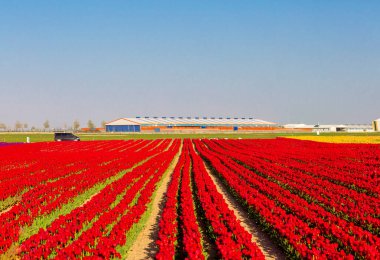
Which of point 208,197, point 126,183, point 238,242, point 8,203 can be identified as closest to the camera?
point 238,242

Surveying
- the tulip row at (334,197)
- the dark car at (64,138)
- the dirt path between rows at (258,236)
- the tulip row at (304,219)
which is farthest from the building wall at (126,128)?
the dirt path between rows at (258,236)

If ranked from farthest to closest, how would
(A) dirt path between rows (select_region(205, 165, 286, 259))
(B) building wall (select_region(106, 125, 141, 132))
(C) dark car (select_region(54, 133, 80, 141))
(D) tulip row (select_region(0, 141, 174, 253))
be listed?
1. (B) building wall (select_region(106, 125, 141, 132))
2. (C) dark car (select_region(54, 133, 80, 141))
3. (D) tulip row (select_region(0, 141, 174, 253))
4. (A) dirt path between rows (select_region(205, 165, 286, 259))

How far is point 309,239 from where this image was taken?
8.95 metres

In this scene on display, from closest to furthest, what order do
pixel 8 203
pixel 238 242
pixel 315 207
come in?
pixel 238 242 → pixel 315 207 → pixel 8 203

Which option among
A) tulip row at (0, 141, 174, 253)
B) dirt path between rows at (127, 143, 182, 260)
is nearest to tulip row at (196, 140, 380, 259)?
dirt path between rows at (127, 143, 182, 260)

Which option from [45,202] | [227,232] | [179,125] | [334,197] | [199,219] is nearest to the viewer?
[227,232]

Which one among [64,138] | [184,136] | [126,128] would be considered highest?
[126,128]

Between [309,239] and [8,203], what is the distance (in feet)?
41.8

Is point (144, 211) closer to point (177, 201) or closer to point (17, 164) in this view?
point (177, 201)

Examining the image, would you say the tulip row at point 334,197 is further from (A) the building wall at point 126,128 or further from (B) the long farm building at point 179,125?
(A) the building wall at point 126,128

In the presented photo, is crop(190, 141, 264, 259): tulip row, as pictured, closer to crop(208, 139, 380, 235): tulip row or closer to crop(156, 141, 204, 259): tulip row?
crop(156, 141, 204, 259): tulip row

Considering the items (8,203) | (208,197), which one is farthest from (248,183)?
(8,203)

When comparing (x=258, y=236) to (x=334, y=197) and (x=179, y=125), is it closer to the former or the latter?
(x=334, y=197)

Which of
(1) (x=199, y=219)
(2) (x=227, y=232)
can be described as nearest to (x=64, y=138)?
(1) (x=199, y=219)
